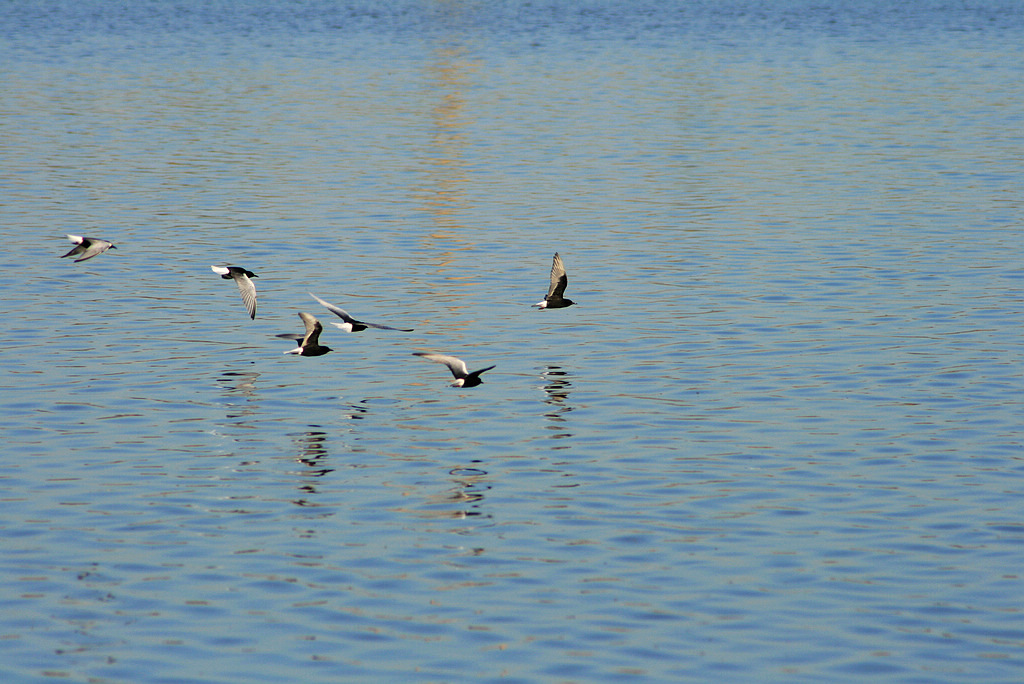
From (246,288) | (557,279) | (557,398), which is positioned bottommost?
(557,398)

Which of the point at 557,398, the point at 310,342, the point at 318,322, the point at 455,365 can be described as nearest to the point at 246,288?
the point at 318,322

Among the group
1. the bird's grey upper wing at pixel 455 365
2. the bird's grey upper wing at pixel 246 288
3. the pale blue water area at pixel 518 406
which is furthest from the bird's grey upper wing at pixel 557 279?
the bird's grey upper wing at pixel 246 288

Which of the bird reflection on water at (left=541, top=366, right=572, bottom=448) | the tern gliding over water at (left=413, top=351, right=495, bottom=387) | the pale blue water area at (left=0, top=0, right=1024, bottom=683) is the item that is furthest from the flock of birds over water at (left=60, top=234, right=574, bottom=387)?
the bird reflection on water at (left=541, top=366, right=572, bottom=448)

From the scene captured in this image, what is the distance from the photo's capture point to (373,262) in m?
29.0

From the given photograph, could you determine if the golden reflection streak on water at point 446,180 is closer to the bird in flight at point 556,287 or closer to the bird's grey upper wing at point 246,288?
the bird in flight at point 556,287

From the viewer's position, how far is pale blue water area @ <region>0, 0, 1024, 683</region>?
12.4m

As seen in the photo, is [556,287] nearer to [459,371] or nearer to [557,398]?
[557,398]

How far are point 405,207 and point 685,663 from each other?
80.9 ft

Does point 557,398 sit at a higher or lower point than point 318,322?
lower

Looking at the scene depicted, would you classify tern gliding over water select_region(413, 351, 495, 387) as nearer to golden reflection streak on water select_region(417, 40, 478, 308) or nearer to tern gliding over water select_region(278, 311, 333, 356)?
tern gliding over water select_region(278, 311, 333, 356)

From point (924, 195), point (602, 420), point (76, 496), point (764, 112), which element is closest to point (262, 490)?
point (76, 496)

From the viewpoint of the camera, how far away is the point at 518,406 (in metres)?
19.2

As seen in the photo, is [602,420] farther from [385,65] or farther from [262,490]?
[385,65]

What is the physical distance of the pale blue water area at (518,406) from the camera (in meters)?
12.4
